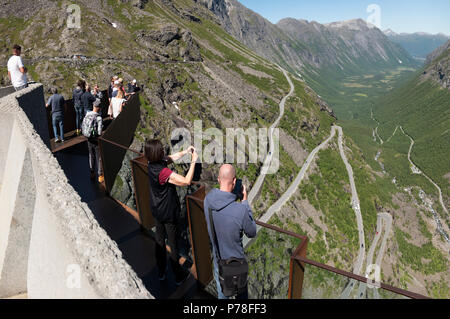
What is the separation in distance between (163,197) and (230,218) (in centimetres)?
184

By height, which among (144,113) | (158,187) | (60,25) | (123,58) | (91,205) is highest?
(60,25)

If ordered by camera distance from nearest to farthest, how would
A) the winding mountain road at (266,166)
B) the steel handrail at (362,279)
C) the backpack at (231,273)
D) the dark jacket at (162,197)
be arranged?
the steel handrail at (362,279), the backpack at (231,273), the dark jacket at (162,197), the winding mountain road at (266,166)

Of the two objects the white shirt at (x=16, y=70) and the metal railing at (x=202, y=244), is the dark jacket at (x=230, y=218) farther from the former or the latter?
the white shirt at (x=16, y=70)

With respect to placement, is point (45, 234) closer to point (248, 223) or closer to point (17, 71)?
point (248, 223)

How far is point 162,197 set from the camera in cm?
557

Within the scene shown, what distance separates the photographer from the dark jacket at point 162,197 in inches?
216

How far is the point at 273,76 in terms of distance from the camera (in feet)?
454

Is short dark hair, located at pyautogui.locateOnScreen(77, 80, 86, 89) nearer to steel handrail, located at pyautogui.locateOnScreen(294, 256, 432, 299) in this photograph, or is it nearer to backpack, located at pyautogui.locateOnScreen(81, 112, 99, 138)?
backpack, located at pyautogui.locateOnScreen(81, 112, 99, 138)

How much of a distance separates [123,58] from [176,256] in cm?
5955

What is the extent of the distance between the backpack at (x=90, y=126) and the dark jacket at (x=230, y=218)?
718cm

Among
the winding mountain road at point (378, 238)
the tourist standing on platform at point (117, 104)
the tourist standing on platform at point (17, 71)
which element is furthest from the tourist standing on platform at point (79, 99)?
the winding mountain road at point (378, 238)

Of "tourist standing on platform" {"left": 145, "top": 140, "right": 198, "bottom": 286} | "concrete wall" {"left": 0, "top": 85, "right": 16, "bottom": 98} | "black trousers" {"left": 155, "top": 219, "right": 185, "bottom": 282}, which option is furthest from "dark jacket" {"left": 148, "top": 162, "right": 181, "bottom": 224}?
"concrete wall" {"left": 0, "top": 85, "right": 16, "bottom": 98}
